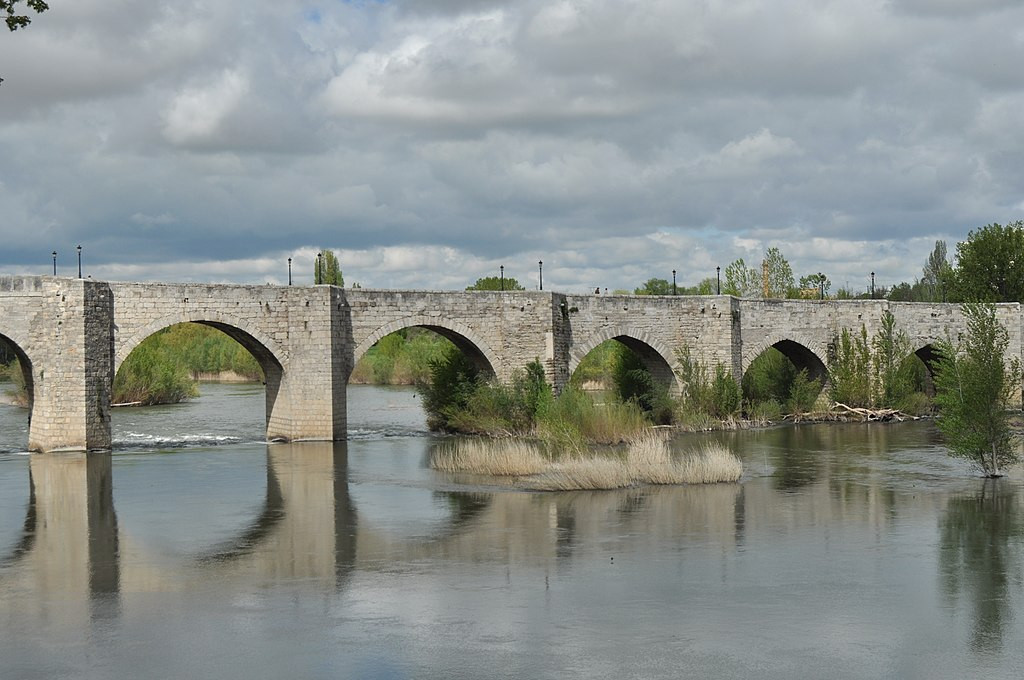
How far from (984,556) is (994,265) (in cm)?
4579

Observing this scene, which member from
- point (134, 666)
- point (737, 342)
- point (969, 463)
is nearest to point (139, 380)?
point (737, 342)

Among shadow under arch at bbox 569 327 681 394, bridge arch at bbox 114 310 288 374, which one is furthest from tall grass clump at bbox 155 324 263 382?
bridge arch at bbox 114 310 288 374

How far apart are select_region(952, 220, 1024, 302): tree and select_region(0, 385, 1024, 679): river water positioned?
35973 mm

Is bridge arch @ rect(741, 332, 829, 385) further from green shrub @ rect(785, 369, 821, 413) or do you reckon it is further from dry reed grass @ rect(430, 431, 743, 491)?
dry reed grass @ rect(430, 431, 743, 491)

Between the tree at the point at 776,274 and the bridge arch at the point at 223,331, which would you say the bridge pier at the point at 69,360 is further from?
the tree at the point at 776,274

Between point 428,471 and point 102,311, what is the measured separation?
8838 millimetres

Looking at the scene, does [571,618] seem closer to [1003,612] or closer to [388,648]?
[388,648]

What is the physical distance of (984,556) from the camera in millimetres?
13625

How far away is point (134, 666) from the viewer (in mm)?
9453

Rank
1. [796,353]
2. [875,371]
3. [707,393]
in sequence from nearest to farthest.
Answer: [707,393], [875,371], [796,353]

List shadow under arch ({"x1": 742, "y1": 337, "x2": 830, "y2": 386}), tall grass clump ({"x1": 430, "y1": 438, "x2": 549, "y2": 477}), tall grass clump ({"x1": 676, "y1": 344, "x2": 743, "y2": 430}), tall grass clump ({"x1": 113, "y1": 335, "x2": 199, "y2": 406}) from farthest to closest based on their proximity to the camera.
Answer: tall grass clump ({"x1": 113, "y1": 335, "x2": 199, "y2": 406})
shadow under arch ({"x1": 742, "y1": 337, "x2": 830, "y2": 386})
tall grass clump ({"x1": 676, "y1": 344, "x2": 743, "y2": 430})
tall grass clump ({"x1": 430, "y1": 438, "x2": 549, "y2": 477})

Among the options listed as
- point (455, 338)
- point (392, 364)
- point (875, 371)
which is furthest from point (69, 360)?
point (392, 364)

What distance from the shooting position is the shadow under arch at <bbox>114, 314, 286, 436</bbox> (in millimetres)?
26422

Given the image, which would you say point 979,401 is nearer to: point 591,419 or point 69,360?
point 591,419
